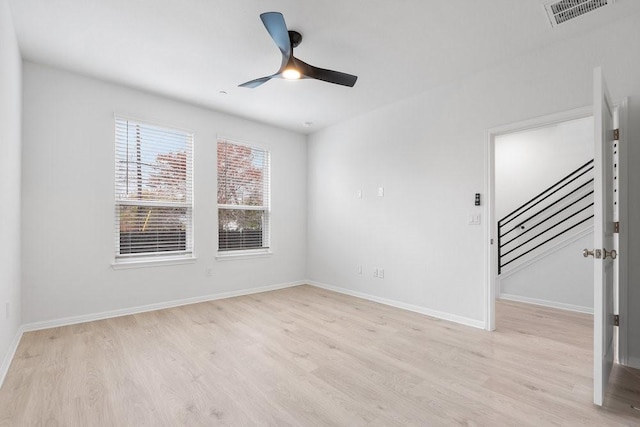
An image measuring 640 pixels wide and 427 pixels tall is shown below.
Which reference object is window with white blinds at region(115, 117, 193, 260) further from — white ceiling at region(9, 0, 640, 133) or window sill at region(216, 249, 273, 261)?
white ceiling at region(9, 0, 640, 133)

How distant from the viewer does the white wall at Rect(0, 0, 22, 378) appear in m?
2.22

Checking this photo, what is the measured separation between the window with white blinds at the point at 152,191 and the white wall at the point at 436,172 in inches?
85.4

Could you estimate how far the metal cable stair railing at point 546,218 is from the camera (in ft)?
14.3

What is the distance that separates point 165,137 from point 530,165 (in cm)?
542

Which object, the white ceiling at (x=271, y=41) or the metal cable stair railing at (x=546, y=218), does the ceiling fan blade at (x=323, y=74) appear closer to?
the white ceiling at (x=271, y=41)

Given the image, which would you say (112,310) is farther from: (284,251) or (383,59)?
(383,59)

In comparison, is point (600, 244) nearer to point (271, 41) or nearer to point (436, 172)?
point (436, 172)

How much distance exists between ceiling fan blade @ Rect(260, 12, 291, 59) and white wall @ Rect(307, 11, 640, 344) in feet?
7.05

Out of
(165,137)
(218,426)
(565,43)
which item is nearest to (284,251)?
(165,137)

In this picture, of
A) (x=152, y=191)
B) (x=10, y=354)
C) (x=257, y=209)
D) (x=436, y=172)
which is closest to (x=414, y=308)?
(x=436, y=172)

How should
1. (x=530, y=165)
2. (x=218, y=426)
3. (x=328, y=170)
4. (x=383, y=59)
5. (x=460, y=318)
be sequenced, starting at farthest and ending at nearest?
(x=328, y=170) → (x=530, y=165) → (x=460, y=318) → (x=383, y=59) → (x=218, y=426)

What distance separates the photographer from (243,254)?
15.9 ft

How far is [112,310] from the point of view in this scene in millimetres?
3650

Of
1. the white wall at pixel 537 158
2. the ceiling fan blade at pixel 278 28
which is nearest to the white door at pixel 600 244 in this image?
the ceiling fan blade at pixel 278 28
